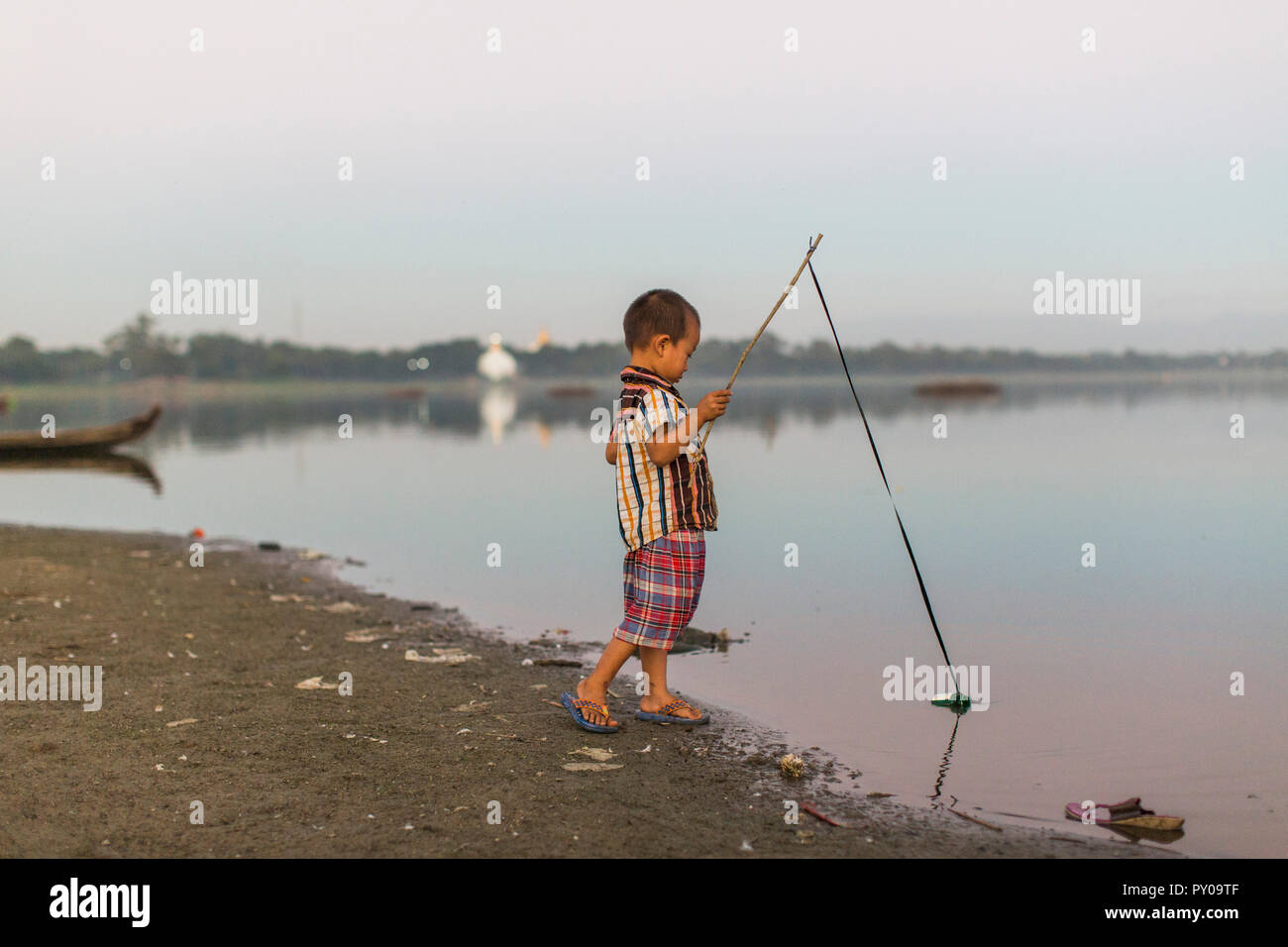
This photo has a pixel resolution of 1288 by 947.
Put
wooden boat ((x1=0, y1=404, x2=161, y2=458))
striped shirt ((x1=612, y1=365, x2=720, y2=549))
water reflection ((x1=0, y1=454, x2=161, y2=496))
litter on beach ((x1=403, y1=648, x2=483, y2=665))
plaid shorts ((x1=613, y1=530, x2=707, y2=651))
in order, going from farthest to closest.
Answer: wooden boat ((x1=0, y1=404, x2=161, y2=458)) < water reflection ((x1=0, y1=454, x2=161, y2=496)) < litter on beach ((x1=403, y1=648, x2=483, y2=665)) < plaid shorts ((x1=613, y1=530, x2=707, y2=651)) < striped shirt ((x1=612, y1=365, x2=720, y2=549))

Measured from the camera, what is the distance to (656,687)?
5324mm

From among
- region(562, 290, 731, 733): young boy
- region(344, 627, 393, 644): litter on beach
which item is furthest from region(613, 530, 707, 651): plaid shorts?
region(344, 627, 393, 644): litter on beach

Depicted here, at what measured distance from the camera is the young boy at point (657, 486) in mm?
4867

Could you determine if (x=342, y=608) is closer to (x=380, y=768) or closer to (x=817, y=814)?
(x=380, y=768)

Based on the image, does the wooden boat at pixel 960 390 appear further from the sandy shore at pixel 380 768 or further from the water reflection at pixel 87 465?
the sandy shore at pixel 380 768

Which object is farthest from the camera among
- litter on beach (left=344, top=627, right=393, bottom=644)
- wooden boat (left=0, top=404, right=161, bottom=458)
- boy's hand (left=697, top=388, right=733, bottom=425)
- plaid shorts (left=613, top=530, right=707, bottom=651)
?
wooden boat (left=0, top=404, right=161, bottom=458)

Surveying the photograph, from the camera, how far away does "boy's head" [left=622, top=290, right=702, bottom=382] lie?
16.2 feet

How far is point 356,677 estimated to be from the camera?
612 cm

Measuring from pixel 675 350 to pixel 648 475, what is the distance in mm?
586

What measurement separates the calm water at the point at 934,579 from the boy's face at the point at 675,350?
1.96m

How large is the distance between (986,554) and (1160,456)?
1310cm

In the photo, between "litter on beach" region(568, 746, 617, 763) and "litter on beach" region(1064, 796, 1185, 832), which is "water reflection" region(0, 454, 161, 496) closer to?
"litter on beach" region(568, 746, 617, 763)

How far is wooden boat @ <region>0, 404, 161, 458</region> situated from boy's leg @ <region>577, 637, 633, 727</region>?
22.7 metres
